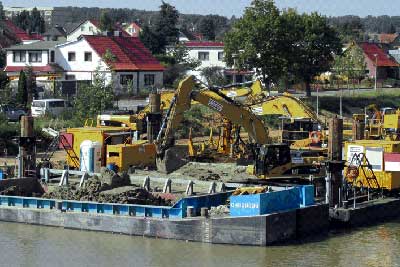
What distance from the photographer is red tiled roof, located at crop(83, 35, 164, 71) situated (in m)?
62.9

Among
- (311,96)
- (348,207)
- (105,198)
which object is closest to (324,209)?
(348,207)

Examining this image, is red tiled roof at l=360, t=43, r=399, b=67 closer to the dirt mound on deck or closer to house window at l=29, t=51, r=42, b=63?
house window at l=29, t=51, r=42, b=63

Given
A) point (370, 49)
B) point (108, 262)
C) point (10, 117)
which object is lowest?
point (108, 262)

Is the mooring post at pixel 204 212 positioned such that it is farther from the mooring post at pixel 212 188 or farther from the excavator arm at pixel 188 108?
the excavator arm at pixel 188 108

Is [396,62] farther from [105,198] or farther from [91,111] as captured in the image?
[105,198]

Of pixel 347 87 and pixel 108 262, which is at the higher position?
pixel 347 87

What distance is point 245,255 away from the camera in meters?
24.3

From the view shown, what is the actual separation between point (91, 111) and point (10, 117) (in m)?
3.74

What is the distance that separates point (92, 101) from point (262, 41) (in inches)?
474

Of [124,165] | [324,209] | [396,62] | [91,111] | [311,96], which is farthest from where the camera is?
[396,62]

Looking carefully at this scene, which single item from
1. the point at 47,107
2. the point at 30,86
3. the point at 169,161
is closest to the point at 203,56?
the point at 30,86

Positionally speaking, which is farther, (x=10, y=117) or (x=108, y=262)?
(x=10, y=117)

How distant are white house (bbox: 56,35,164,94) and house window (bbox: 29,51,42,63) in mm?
1266

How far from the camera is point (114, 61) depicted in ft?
205
